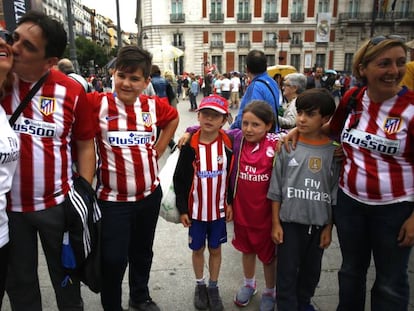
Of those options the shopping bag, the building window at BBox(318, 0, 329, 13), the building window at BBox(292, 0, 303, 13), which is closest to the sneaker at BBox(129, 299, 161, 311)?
the shopping bag

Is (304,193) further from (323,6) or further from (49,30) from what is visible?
(323,6)

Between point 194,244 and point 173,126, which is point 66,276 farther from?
point 173,126

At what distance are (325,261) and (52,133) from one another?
2699 mm

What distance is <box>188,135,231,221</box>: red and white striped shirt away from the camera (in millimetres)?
2477

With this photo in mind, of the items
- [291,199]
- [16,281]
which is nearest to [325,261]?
[291,199]

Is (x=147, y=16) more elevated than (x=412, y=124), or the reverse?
(x=147, y=16)

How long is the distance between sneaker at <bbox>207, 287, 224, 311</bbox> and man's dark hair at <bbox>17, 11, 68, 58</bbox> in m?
1.99

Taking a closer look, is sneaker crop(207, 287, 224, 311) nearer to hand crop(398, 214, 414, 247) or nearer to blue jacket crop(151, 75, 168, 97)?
hand crop(398, 214, 414, 247)

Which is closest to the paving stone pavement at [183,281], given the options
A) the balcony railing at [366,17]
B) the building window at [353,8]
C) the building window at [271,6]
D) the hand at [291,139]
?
the hand at [291,139]

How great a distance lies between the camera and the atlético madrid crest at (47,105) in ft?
5.82

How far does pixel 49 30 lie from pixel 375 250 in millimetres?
2203

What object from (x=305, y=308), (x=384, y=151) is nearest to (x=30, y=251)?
(x=305, y=308)

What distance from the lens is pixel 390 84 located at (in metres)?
A: 1.86

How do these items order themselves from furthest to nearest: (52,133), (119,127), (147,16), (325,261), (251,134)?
(147,16) < (325,261) < (251,134) < (119,127) < (52,133)
